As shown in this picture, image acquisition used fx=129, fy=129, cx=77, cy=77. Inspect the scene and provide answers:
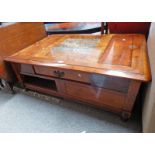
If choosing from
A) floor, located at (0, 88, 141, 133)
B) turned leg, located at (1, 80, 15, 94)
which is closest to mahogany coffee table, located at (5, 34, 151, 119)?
floor, located at (0, 88, 141, 133)

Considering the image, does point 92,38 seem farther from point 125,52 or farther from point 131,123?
point 131,123

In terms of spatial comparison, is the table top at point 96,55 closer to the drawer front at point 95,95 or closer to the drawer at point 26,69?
the drawer at point 26,69

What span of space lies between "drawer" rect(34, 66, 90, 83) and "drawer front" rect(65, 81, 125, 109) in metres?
0.06

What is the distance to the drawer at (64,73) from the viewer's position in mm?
991

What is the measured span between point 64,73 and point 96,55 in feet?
0.99

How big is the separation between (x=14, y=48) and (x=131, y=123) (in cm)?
133

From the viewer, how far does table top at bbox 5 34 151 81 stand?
870mm

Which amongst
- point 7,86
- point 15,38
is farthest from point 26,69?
point 7,86

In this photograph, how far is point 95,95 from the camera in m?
1.08

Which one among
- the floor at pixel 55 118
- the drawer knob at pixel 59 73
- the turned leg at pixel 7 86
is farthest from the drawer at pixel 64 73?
the turned leg at pixel 7 86

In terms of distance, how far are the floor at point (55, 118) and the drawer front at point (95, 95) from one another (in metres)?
0.16

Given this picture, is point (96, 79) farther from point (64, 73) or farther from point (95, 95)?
point (64, 73)

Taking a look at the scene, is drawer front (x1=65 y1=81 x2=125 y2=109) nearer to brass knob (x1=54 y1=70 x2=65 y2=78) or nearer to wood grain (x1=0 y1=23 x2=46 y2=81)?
brass knob (x1=54 y1=70 x2=65 y2=78)
